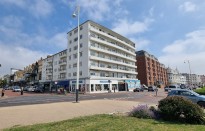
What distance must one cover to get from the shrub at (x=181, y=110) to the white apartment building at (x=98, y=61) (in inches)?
1628

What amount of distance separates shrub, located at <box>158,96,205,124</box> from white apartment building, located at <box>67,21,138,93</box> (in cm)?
4134

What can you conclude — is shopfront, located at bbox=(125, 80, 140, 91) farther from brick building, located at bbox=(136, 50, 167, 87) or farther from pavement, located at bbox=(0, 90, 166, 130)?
pavement, located at bbox=(0, 90, 166, 130)

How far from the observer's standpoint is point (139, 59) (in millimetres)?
95500

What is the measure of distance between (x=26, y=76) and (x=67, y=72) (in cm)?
4896

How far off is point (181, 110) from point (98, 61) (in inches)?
1855

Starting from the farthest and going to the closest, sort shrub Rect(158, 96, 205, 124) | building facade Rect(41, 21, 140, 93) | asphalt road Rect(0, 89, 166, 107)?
1. building facade Rect(41, 21, 140, 93)
2. asphalt road Rect(0, 89, 166, 107)
3. shrub Rect(158, 96, 205, 124)

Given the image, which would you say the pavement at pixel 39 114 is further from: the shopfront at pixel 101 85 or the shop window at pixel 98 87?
the shop window at pixel 98 87

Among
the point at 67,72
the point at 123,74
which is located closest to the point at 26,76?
the point at 67,72

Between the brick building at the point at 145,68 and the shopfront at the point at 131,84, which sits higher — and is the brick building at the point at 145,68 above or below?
above

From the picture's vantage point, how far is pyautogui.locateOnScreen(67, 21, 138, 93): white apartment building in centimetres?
5228

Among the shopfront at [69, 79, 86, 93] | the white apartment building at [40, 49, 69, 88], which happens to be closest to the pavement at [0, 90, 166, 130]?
the shopfront at [69, 79, 86, 93]

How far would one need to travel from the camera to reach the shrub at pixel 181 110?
8.79 m

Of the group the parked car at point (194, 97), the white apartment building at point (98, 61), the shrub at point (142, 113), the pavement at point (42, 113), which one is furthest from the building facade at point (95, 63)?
the shrub at point (142, 113)

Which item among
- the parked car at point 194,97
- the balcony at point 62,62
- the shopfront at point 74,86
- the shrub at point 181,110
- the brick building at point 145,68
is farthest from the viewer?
the brick building at point 145,68
